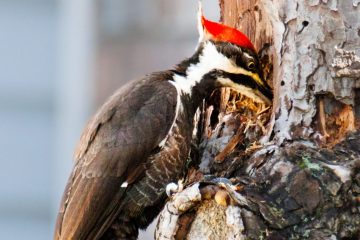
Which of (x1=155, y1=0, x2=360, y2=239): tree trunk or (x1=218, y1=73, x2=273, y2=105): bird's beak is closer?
(x1=155, y1=0, x2=360, y2=239): tree trunk

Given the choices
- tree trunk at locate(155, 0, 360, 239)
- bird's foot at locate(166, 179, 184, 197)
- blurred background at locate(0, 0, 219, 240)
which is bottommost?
blurred background at locate(0, 0, 219, 240)

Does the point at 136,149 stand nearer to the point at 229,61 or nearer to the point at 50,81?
the point at 229,61

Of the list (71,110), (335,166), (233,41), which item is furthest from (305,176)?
(71,110)

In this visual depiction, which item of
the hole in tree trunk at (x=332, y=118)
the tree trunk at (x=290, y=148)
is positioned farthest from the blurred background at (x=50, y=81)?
the hole in tree trunk at (x=332, y=118)

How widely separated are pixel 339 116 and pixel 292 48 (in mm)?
299

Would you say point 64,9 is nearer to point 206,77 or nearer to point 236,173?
point 206,77

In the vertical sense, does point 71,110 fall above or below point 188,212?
below

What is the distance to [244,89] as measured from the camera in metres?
5.03

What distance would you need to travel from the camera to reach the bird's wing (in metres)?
4.88

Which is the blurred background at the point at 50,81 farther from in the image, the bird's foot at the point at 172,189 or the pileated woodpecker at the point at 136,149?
the bird's foot at the point at 172,189

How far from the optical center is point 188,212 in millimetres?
4406

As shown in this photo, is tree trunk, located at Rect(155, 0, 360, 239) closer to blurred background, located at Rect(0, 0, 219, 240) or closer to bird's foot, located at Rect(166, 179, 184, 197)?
bird's foot, located at Rect(166, 179, 184, 197)

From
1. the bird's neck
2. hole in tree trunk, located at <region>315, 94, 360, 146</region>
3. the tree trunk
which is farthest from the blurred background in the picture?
hole in tree trunk, located at <region>315, 94, 360, 146</region>

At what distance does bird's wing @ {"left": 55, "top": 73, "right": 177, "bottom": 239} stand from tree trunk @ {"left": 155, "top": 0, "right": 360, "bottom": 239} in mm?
236
